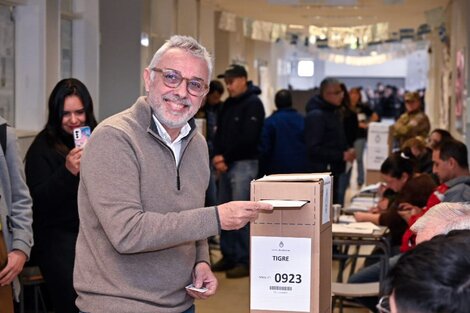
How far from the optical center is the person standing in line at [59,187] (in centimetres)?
411

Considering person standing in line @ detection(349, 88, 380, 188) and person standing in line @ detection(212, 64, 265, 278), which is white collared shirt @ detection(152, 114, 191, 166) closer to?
person standing in line @ detection(212, 64, 265, 278)

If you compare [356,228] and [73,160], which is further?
[356,228]

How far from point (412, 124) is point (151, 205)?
8180 millimetres

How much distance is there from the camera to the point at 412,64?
31484mm

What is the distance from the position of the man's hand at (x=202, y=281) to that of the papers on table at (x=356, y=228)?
2.95 m

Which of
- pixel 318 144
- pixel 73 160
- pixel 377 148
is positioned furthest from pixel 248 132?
pixel 377 148

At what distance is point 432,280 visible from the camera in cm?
142

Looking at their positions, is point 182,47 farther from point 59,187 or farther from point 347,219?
point 347,219

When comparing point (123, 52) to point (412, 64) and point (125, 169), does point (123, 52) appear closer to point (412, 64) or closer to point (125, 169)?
point (125, 169)

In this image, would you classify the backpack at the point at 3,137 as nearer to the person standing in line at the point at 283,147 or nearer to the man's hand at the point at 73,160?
the man's hand at the point at 73,160

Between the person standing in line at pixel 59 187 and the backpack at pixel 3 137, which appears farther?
the person standing in line at pixel 59 187

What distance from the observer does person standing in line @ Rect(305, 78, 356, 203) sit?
8078 mm

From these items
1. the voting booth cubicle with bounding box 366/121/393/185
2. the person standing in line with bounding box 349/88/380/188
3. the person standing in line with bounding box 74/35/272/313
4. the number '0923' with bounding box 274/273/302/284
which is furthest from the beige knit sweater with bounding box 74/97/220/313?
the person standing in line with bounding box 349/88/380/188

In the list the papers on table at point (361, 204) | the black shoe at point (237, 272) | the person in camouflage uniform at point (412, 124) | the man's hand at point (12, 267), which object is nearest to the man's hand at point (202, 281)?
the man's hand at point (12, 267)
